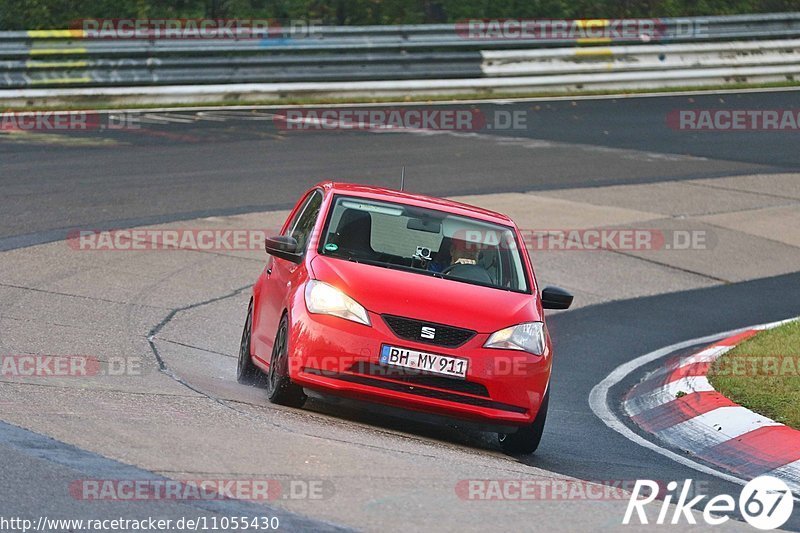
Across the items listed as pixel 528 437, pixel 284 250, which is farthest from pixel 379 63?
pixel 528 437

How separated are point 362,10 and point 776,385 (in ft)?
72.7

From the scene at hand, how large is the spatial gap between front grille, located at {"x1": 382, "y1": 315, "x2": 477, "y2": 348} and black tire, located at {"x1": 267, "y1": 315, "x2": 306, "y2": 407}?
0.71 metres

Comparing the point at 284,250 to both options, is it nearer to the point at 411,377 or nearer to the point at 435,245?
the point at 435,245

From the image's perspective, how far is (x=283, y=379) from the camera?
8469 millimetres

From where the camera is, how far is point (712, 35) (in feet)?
96.6

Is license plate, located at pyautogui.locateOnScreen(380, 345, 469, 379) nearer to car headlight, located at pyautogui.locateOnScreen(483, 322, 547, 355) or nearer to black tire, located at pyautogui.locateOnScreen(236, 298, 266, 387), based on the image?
car headlight, located at pyautogui.locateOnScreen(483, 322, 547, 355)

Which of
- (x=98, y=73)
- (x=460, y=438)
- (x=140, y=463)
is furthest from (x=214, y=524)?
(x=98, y=73)

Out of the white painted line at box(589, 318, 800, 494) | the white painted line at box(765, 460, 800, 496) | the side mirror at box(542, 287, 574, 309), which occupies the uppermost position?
the side mirror at box(542, 287, 574, 309)

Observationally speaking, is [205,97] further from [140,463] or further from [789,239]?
[140,463]

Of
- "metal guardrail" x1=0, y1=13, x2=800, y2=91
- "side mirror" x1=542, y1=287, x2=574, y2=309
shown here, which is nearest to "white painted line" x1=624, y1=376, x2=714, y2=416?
"side mirror" x1=542, y1=287, x2=574, y2=309

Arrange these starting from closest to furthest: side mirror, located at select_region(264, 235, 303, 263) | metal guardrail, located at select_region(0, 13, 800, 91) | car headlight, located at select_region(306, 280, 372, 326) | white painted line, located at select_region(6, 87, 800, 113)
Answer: car headlight, located at select_region(306, 280, 372, 326), side mirror, located at select_region(264, 235, 303, 263), metal guardrail, located at select_region(0, 13, 800, 91), white painted line, located at select_region(6, 87, 800, 113)

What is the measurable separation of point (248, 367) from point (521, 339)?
236cm

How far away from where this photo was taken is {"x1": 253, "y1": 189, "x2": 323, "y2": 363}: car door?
915 cm

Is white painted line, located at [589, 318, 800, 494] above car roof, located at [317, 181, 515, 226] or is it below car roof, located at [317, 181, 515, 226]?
below
